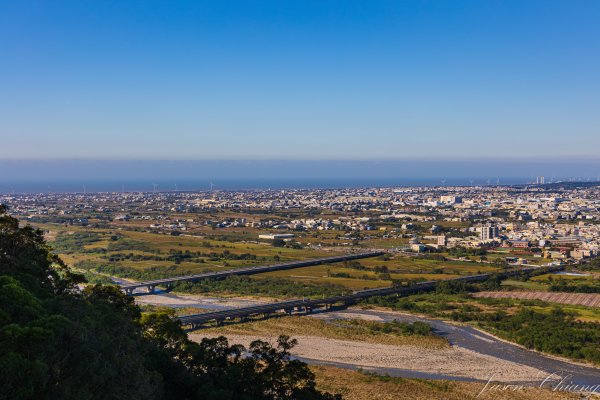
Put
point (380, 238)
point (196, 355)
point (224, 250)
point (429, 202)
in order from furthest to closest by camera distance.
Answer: point (429, 202) < point (380, 238) < point (224, 250) < point (196, 355)

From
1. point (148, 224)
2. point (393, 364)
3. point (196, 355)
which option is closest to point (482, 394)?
point (393, 364)

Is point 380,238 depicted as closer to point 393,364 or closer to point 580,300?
point 580,300

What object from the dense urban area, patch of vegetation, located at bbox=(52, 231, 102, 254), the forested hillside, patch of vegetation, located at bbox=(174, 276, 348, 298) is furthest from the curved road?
patch of vegetation, located at bbox=(52, 231, 102, 254)

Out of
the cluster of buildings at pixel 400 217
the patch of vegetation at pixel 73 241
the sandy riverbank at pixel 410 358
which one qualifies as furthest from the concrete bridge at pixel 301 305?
the patch of vegetation at pixel 73 241

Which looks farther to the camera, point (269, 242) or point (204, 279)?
point (269, 242)

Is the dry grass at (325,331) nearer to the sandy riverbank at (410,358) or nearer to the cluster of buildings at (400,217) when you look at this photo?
the sandy riverbank at (410,358)

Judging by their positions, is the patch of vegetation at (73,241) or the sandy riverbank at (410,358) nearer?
the sandy riverbank at (410,358)
